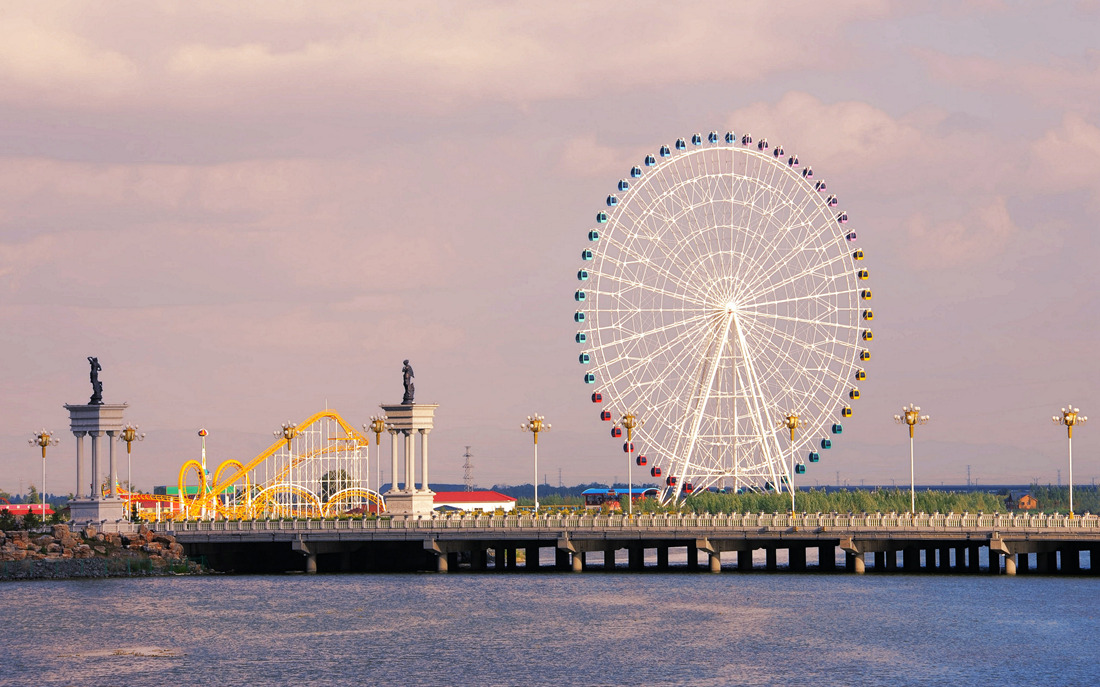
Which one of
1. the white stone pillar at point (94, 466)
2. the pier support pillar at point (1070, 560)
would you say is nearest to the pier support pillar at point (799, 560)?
the pier support pillar at point (1070, 560)

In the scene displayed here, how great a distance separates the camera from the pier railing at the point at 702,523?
103 meters

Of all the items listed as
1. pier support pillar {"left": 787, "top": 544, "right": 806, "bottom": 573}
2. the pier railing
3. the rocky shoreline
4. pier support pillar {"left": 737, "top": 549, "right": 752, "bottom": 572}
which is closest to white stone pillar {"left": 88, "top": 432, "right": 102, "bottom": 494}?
the rocky shoreline

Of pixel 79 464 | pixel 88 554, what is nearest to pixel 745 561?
pixel 88 554

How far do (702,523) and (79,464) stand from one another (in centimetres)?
4605

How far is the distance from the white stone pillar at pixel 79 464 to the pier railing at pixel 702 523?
232 inches

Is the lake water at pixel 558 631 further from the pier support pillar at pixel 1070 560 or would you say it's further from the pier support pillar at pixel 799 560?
the pier support pillar at pixel 799 560

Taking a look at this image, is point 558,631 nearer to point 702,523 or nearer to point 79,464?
point 702,523

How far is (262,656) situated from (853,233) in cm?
7241

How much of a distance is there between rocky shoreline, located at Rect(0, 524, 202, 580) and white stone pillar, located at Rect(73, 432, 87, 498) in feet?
12.8

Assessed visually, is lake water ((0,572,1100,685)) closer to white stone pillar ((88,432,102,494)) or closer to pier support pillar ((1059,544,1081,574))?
pier support pillar ((1059,544,1081,574))

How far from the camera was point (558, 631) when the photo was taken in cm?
8094

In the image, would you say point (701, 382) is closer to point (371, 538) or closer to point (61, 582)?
point (371, 538)

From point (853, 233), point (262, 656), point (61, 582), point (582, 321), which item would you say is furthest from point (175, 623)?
point (853, 233)

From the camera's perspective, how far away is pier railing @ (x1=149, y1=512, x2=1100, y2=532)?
10275 centimetres
